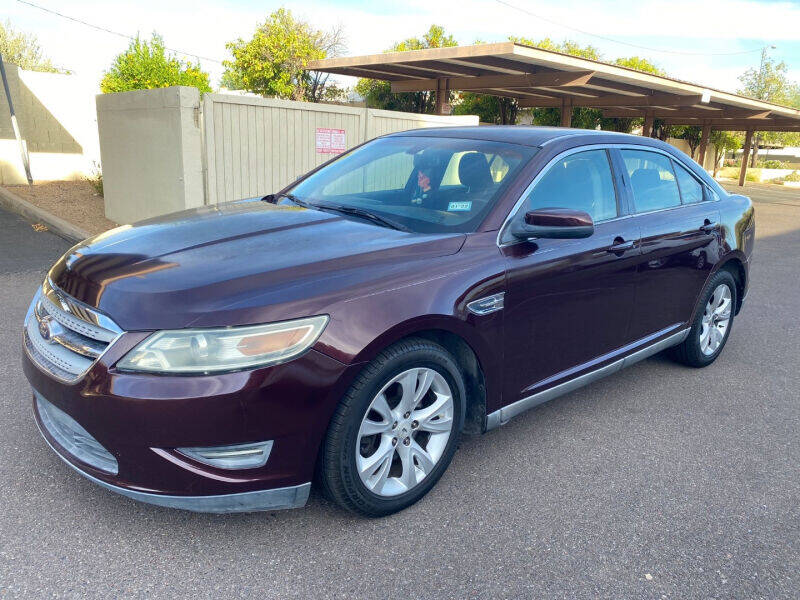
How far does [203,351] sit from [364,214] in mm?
1359

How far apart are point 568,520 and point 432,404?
0.79m

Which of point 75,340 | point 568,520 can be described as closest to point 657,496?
point 568,520

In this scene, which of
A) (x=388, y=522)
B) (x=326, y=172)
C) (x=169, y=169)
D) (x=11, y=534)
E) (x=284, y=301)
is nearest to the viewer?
(x=284, y=301)

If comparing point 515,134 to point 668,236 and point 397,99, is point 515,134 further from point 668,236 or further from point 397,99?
point 397,99

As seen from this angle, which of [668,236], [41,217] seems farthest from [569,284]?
[41,217]

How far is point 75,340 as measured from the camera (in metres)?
2.45

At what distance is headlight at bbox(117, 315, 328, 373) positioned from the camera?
7.27ft

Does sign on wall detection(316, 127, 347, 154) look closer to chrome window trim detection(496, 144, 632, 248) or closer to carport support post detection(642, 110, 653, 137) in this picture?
chrome window trim detection(496, 144, 632, 248)

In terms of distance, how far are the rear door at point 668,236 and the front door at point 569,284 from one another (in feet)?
0.54

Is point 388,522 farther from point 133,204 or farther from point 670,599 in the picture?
point 133,204

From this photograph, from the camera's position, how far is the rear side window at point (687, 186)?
434 cm

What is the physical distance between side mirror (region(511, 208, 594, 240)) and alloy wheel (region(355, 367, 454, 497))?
83cm

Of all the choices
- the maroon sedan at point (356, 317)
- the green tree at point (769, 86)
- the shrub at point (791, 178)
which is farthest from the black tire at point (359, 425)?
the green tree at point (769, 86)

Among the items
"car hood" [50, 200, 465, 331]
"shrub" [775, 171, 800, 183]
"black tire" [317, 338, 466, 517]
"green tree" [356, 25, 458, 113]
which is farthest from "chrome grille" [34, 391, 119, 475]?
"shrub" [775, 171, 800, 183]
